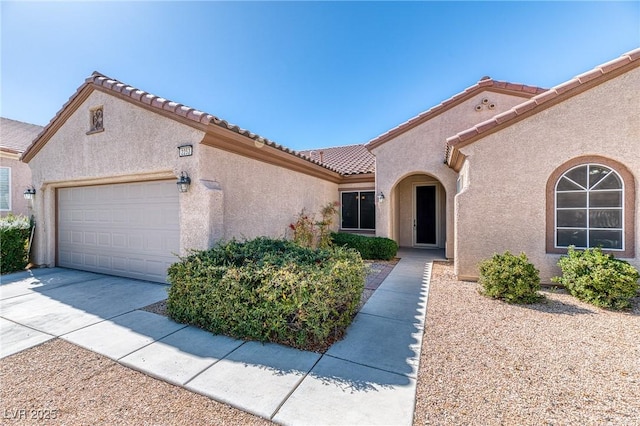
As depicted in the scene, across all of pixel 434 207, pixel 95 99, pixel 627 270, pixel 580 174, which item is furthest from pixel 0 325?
pixel 434 207

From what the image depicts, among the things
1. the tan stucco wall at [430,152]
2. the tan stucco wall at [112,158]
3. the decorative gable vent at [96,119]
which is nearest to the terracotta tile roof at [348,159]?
the tan stucco wall at [430,152]

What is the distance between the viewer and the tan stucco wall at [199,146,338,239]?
7344 mm

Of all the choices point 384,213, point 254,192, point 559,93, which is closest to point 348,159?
point 384,213

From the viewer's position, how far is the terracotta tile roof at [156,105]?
6560 millimetres

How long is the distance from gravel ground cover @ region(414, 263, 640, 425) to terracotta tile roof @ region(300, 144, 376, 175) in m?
9.03

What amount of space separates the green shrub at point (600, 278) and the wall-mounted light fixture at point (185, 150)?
9.62 m

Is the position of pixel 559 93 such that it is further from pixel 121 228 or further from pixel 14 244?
pixel 14 244

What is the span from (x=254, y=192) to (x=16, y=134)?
18739 mm

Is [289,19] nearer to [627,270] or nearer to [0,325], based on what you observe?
[0,325]

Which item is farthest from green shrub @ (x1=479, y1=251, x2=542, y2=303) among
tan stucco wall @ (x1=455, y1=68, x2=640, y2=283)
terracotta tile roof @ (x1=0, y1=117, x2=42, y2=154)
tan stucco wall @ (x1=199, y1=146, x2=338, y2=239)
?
terracotta tile roof @ (x1=0, y1=117, x2=42, y2=154)

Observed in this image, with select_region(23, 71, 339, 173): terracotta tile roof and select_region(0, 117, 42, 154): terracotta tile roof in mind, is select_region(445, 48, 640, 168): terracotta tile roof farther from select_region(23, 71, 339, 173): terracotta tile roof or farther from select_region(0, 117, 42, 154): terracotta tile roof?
select_region(0, 117, 42, 154): terracotta tile roof

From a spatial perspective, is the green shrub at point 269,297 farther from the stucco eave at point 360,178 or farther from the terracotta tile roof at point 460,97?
the stucco eave at point 360,178

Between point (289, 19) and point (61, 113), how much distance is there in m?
8.21

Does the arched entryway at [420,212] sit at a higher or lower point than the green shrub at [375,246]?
higher
